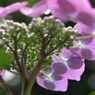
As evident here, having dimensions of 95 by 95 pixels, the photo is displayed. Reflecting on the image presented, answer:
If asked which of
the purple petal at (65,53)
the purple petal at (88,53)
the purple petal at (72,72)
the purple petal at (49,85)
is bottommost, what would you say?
the purple petal at (49,85)

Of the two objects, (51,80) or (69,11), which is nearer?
(69,11)

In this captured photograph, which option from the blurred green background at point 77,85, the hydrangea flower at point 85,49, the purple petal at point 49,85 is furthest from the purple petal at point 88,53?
the blurred green background at point 77,85

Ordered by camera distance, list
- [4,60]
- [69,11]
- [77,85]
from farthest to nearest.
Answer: [77,85]
[4,60]
[69,11]

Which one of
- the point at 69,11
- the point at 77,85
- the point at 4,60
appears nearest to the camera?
the point at 69,11

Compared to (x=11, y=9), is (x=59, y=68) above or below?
below

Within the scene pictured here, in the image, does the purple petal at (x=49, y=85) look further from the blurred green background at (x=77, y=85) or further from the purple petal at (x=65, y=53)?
the blurred green background at (x=77, y=85)

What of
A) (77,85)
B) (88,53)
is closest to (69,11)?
(88,53)

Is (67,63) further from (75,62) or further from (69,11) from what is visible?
(69,11)

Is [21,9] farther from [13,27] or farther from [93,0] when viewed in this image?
[93,0]
